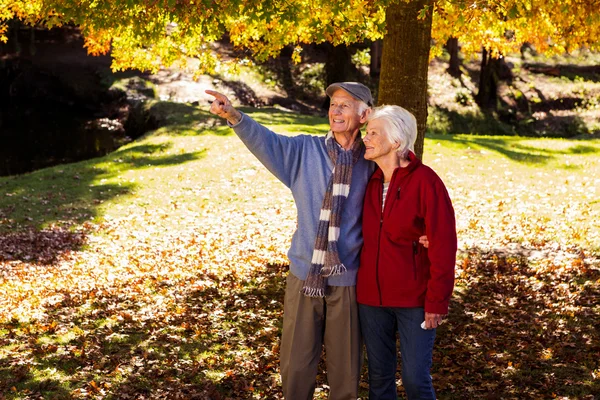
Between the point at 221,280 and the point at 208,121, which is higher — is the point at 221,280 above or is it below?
below

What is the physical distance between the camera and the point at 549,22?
961 cm

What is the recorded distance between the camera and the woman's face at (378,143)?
4199mm

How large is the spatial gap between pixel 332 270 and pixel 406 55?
3.60 m

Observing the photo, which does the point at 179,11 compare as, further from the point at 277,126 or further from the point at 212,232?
the point at 277,126

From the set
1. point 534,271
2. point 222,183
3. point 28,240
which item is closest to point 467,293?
point 534,271

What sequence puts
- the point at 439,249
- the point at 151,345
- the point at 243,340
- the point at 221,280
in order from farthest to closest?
the point at 221,280 < the point at 243,340 < the point at 151,345 < the point at 439,249

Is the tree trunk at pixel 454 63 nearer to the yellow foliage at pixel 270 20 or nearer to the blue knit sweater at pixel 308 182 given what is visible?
the yellow foliage at pixel 270 20

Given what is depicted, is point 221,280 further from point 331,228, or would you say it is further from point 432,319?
point 432,319

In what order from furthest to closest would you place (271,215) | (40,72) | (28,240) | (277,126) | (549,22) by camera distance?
(40,72) → (277,126) → (271,215) → (28,240) → (549,22)

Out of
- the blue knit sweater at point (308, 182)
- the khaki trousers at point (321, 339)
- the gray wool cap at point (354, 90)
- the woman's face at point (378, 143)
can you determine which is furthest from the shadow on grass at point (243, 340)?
the gray wool cap at point (354, 90)

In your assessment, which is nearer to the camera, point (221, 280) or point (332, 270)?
point (332, 270)

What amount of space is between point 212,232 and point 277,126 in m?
8.90

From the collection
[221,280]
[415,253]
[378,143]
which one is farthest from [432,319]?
[221,280]

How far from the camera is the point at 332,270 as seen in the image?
13.8ft
